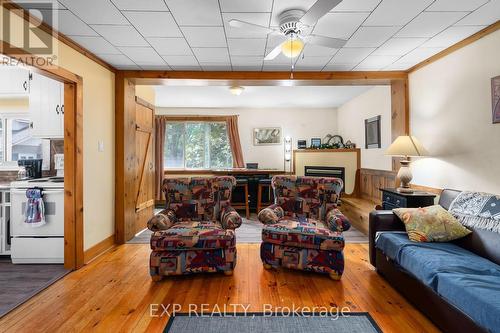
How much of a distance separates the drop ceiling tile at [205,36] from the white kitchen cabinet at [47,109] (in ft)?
5.56

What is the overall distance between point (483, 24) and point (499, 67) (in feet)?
1.42

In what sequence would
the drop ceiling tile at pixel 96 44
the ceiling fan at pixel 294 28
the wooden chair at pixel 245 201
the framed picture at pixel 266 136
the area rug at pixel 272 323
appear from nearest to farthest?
the area rug at pixel 272 323, the ceiling fan at pixel 294 28, the drop ceiling tile at pixel 96 44, the wooden chair at pixel 245 201, the framed picture at pixel 266 136

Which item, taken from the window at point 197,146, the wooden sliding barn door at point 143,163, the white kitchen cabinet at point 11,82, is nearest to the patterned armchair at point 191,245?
the wooden sliding barn door at point 143,163

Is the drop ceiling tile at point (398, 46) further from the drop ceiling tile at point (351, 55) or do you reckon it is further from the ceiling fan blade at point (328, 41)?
the ceiling fan blade at point (328, 41)

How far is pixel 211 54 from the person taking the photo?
3.11 meters

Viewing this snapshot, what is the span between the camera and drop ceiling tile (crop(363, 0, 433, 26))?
2.10 meters

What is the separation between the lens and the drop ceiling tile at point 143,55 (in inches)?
117

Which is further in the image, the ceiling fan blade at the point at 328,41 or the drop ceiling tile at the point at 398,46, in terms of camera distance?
the drop ceiling tile at the point at 398,46

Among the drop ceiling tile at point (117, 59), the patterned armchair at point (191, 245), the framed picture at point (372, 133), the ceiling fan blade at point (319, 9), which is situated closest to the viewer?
the ceiling fan blade at point (319, 9)

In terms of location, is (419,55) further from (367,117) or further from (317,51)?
(367,117)

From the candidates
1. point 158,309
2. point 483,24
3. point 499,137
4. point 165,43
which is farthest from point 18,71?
A: point 499,137

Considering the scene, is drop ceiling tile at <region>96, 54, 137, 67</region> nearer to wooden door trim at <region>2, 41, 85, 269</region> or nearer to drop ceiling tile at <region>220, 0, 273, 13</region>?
wooden door trim at <region>2, 41, 85, 269</region>

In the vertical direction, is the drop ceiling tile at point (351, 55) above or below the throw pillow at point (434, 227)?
above

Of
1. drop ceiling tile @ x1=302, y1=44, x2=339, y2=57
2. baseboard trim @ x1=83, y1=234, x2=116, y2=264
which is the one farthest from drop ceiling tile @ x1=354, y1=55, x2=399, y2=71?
baseboard trim @ x1=83, y1=234, x2=116, y2=264
